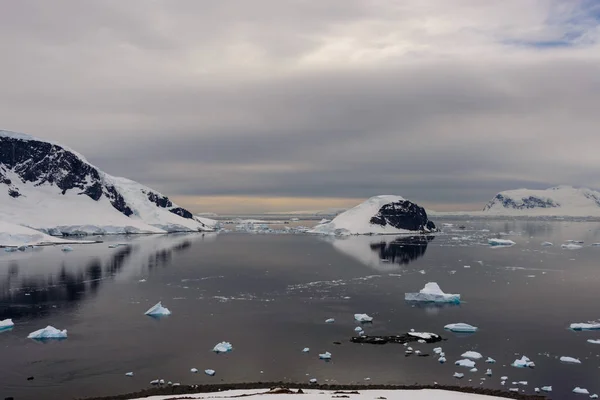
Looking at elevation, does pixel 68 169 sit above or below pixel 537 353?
above

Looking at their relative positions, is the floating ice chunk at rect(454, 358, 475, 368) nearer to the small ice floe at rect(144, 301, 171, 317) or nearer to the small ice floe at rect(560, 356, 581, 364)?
the small ice floe at rect(560, 356, 581, 364)

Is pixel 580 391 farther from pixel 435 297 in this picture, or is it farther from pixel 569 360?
pixel 435 297

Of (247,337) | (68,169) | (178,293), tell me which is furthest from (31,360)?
(68,169)

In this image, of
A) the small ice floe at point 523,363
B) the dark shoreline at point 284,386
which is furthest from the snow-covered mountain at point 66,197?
the small ice floe at point 523,363

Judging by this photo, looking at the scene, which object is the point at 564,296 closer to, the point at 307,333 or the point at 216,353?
the point at 307,333

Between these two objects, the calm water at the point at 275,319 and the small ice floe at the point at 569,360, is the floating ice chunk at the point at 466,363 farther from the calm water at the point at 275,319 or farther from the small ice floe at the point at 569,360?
the small ice floe at the point at 569,360

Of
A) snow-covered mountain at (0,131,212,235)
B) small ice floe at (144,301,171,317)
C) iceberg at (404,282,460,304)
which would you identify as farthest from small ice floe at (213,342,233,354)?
snow-covered mountain at (0,131,212,235)

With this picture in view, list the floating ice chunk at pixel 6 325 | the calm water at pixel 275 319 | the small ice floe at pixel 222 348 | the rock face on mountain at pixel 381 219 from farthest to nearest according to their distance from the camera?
1. the rock face on mountain at pixel 381 219
2. the floating ice chunk at pixel 6 325
3. the small ice floe at pixel 222 348
4. the calm water at pixel 275 319
